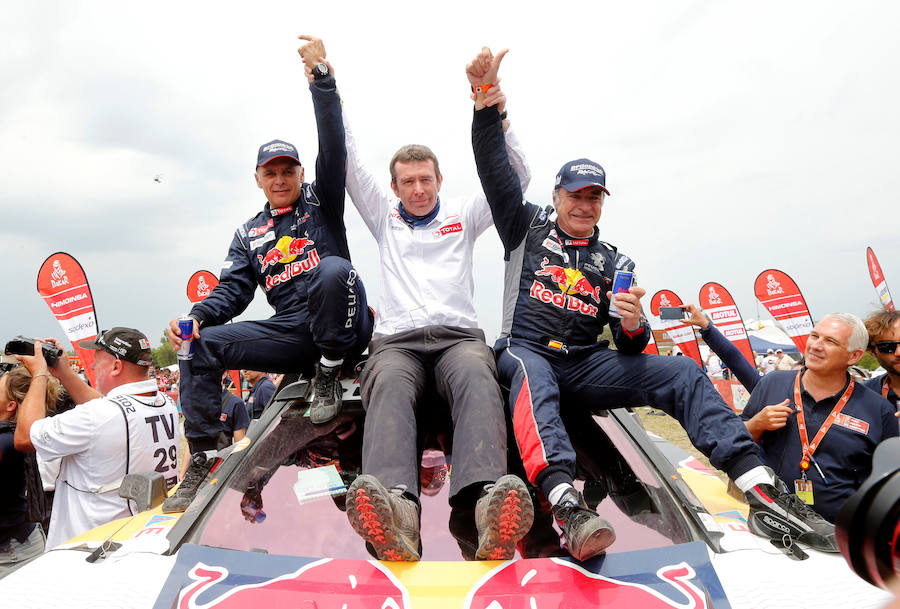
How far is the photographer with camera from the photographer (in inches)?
144

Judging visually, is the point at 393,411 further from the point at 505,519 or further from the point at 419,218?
the point at 419,218

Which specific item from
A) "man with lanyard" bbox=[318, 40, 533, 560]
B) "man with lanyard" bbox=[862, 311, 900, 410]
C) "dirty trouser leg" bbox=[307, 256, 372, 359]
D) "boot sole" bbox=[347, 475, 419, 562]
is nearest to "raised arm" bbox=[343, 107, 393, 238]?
"man with lanyard" bbox=[318, 40, 533, 560]

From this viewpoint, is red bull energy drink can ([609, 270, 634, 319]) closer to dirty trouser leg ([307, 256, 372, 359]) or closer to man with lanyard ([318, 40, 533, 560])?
man with lanyard ([318, 40, 533, 560])

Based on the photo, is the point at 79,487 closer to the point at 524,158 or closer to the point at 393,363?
the point at 393,363

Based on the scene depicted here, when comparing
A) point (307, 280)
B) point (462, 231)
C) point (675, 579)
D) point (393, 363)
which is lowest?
point (675, 579)

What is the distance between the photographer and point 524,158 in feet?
10.1

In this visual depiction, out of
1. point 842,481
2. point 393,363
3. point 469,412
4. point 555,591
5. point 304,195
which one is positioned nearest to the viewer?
point 555,591

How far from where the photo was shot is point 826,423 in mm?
2916

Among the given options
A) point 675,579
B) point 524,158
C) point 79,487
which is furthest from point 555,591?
point 79,487

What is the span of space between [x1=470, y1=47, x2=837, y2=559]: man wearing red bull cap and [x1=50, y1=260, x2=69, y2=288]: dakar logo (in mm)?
6017

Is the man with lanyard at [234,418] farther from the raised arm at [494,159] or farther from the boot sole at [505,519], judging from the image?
the boot sole at [505,519]

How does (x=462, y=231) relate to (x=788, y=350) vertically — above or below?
above

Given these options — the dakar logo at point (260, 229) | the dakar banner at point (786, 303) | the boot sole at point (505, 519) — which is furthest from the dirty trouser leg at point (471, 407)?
the dakar banner at point (786, 303)

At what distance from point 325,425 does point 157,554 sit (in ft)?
2.89
